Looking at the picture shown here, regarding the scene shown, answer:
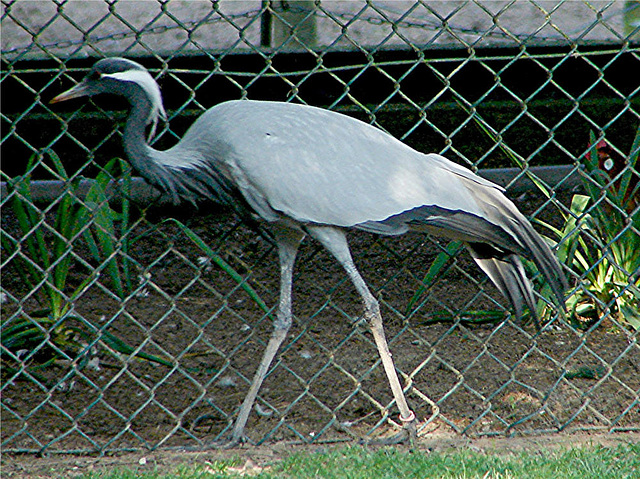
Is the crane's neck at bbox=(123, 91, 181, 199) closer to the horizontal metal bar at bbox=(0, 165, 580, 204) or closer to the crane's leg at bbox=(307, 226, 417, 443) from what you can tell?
the crane's leg at bbox=(307, 226, 417, 443)

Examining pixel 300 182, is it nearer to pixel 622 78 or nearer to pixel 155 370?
pixel 155 370

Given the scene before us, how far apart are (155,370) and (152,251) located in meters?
1.11

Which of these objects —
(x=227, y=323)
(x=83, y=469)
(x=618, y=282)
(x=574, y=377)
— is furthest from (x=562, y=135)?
(x=83, y=469)

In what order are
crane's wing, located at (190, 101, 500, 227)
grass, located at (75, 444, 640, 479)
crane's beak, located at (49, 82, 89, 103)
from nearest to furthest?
1. grass, located at (75, 444, 640, 479)
2. crane's wing, located at (190, 101, 500, 227)
3. crane's beak, located at (49, 82, 89, 103)

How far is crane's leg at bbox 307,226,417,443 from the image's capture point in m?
2.76

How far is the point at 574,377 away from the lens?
3.27m

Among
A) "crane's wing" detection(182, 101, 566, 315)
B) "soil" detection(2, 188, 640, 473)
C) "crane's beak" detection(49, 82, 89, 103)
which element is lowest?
"soil" detection(2, 188, 640, 473)

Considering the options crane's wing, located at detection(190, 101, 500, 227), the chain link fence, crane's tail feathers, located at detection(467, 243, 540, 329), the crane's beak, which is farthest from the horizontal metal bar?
crane's wing, located at detection(190, 101, 500, 227)

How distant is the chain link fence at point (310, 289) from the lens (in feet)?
9.68

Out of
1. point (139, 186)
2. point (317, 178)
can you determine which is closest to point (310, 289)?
point (139, 186)

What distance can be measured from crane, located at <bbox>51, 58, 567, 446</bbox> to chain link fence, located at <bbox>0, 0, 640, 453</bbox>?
0.39ft

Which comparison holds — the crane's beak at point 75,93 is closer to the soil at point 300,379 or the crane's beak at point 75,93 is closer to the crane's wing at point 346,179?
the crane's wing at point 346,179

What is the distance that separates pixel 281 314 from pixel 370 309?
1.14ft

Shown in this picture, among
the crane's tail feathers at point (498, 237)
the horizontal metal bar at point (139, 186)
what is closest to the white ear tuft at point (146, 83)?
the crane's tail feathers at point (498, 237)
